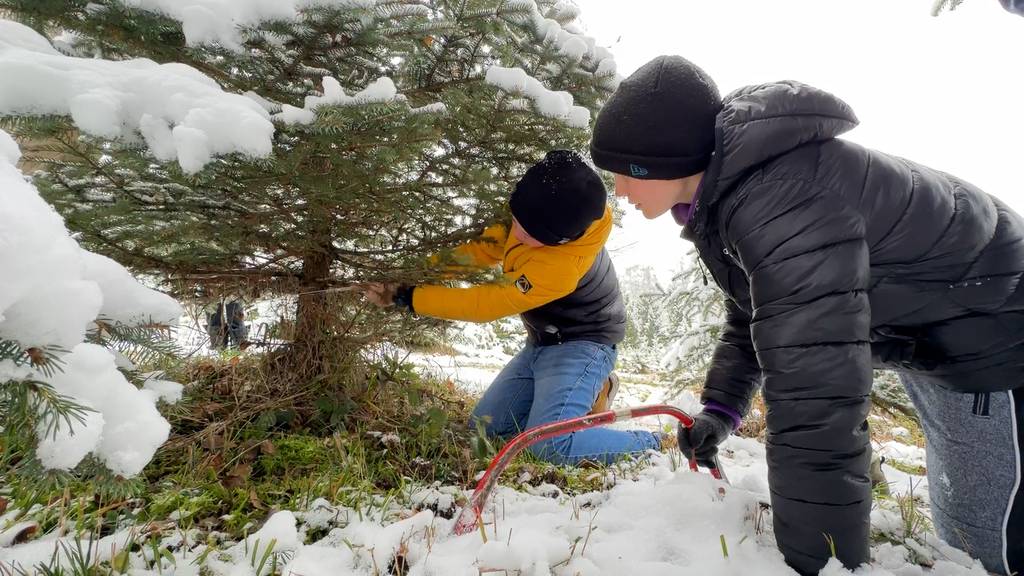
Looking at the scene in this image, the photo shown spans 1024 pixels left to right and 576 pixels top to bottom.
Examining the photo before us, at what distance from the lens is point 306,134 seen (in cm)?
170

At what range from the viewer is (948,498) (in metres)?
1.84

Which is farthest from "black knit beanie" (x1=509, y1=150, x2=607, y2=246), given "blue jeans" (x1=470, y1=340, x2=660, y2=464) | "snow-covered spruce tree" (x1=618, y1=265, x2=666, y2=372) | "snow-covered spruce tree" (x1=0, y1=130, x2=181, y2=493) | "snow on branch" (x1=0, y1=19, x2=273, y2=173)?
"snow-covered spruce tree" (x1=618, y1=265, x2=666, y2=372)

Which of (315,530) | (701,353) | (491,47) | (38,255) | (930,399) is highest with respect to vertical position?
(491,47)

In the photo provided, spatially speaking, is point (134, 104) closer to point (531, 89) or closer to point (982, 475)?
point (531, 89)

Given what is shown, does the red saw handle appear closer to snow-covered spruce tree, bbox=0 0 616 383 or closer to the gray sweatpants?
snow-covered spruce tree, bbox=0 0 616 383

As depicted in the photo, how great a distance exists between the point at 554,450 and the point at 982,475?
1.79m

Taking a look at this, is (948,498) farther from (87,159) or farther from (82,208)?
(82,208)

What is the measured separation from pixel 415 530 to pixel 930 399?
6.94 feet

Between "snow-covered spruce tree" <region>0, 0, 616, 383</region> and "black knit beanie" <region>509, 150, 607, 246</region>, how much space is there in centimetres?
13

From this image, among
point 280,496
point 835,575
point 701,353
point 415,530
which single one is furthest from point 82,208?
point 701,353

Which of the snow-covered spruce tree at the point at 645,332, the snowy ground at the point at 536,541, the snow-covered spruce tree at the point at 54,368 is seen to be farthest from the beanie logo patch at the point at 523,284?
the snow-covered spruce tree at the point at 645,332

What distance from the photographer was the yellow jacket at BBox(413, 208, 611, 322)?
8.93 ft

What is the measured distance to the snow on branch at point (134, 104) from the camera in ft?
4.25

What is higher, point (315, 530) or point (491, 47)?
point (491, 47)
